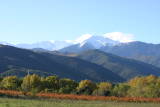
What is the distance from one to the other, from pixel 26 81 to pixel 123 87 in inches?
789

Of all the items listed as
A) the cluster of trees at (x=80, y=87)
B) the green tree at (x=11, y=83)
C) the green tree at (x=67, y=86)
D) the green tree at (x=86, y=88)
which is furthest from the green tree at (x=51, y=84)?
the green tree at (x=11, y=83)

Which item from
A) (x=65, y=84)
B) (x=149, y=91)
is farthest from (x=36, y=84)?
(x=149, y=91)

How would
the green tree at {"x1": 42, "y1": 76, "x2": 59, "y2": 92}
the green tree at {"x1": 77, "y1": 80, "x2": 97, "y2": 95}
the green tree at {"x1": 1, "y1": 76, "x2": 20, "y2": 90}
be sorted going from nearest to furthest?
the green tree at {"x1": 77, "y1": 80, "x2": 97, "y2": 95}, the green tree at {"x1": 1, "y1": 76, "x2": 20, "y2": 90}, the green tree at {"x1": 42, "y1": 76, "x2": 59, "y2": 92}

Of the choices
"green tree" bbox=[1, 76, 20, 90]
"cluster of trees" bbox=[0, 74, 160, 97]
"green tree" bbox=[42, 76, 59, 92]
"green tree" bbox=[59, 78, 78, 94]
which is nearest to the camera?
"cluster of trees" bbox=[0, 74, 160, 97]

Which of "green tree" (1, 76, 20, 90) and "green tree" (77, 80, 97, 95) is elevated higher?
"green tree" (1, 76, 20, 90)

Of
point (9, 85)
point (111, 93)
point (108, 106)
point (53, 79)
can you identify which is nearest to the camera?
point (108, 106)

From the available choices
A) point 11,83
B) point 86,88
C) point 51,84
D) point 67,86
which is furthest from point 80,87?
point 11,83

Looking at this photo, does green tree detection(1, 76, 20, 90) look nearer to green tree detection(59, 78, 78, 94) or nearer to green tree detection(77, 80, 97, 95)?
green tree detection(59, 78, 78, 94)

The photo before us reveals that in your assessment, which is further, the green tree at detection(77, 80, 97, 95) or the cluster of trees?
the green tree at detection(77, 80, 97, 95)

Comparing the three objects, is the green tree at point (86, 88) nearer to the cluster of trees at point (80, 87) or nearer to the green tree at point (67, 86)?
the cluster of trees at point (80, 87)

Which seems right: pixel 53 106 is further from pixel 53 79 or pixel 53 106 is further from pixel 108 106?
pixel 53 79

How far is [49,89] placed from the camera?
8056cm

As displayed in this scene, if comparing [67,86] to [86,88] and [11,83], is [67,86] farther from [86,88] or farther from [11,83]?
[11,83]

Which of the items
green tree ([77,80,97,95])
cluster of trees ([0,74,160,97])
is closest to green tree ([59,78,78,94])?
cluster of trees ([0,74,160,97])
